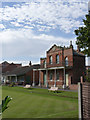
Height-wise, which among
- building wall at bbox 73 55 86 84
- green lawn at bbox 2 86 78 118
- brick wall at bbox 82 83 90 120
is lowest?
green lawn at bbox 2 86 78 118

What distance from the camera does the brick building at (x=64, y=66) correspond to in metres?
26.3

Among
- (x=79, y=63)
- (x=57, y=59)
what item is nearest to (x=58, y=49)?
(x=57, y=59)

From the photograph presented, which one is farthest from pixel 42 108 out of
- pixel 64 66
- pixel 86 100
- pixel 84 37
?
pixel 64 66

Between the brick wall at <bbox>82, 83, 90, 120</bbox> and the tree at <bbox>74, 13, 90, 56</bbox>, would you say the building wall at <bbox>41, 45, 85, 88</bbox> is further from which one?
the brick wall at <bbox>82, 83, 90, 120</bbox>

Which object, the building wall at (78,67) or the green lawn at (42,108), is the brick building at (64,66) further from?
the green lawn at (42,108)

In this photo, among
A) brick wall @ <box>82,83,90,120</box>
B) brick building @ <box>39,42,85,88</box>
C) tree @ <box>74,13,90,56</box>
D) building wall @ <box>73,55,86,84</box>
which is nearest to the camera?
brick wall @ <box>82,83,90,120</box>

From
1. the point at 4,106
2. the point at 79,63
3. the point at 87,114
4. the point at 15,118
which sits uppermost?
the point at 79,63

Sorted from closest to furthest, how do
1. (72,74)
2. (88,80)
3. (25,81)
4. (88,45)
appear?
(88,80)
(88,45)
(72,74)
(25,81)

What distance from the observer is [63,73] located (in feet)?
89.9

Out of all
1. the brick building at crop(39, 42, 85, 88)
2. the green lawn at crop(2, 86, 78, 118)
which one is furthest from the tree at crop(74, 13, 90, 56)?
the brick building at crop(39, 42, 85, 88)

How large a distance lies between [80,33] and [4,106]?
36.3 ft

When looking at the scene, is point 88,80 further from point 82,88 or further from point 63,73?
point 63,73

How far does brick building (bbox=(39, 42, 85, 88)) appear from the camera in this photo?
2628 cm

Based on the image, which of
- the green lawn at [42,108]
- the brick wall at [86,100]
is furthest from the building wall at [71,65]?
the brick wall at [86,100]
